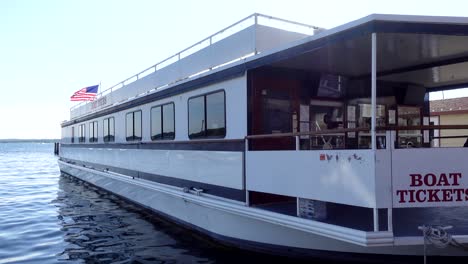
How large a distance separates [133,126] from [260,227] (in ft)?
20.4

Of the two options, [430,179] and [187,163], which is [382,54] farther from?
[187,163]

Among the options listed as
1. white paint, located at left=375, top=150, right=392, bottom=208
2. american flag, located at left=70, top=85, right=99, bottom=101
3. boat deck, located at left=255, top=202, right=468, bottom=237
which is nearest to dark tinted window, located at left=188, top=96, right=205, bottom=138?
boat deck, located at left=255, top=202, right=468, bottom=237

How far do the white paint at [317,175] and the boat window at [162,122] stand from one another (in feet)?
10.6

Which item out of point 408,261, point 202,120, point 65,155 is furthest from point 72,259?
point 65,155

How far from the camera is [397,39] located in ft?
18.6

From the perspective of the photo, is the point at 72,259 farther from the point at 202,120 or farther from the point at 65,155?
the point at 65,155

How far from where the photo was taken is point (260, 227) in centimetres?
656

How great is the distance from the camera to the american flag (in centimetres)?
1809

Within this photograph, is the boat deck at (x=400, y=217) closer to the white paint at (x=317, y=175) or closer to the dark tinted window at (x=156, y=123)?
the white paint at (x=317, y=175)

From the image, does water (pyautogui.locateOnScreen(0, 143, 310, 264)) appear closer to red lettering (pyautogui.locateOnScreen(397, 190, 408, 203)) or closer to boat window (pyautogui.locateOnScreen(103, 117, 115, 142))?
boat window (pyautogui.locateOnScreen(103, 117, 115, 142))

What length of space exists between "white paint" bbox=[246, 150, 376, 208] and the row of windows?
50.1 inches

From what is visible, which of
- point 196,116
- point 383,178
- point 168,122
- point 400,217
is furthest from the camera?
point 168,122

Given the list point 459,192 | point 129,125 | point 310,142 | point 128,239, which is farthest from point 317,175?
point 129,125

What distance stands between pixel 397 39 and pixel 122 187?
30.4 feet
